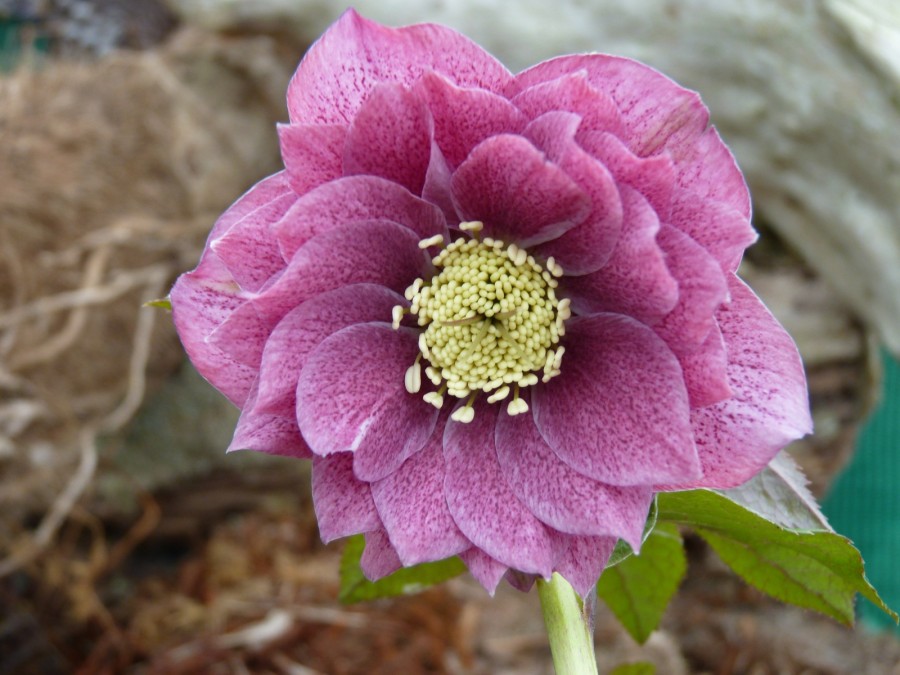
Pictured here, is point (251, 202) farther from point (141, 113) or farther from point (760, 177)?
point (760, 177)

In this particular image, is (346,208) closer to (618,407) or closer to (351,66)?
(351,66)

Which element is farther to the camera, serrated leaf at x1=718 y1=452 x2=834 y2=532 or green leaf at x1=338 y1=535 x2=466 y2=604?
green leaf at x1=338 y1=535 x2=466 y2=604

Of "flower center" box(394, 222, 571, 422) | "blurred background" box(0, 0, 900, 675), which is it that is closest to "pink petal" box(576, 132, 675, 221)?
"flower center" box(394, 222, 571, 422)

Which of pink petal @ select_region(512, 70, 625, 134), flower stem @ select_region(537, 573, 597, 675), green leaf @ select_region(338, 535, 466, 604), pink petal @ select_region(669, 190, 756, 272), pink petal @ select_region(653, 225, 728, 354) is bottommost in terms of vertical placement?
green leaf @ select_region(338, 535, 466, 604)

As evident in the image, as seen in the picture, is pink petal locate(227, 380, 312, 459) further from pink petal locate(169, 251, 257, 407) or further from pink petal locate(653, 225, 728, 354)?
pink petal locate(653, 225, 728, 354)

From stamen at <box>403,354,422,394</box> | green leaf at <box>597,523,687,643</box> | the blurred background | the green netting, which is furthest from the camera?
the green netting

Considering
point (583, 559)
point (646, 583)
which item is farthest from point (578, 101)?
point (646, 583)

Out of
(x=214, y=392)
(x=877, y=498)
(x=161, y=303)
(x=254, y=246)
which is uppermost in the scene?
(x=254, y=246)
